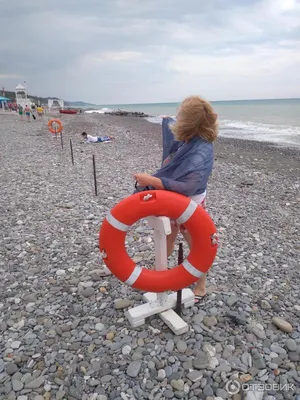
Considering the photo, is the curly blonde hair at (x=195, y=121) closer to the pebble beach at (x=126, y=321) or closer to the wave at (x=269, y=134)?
the pebble beach at (x=126, y=321)

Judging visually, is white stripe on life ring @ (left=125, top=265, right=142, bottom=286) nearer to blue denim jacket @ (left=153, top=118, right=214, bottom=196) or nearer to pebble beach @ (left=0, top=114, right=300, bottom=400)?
pebble beach @ (left=0, top=114, right=300, bottom=400)

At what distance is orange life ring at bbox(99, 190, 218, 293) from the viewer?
2.31 m

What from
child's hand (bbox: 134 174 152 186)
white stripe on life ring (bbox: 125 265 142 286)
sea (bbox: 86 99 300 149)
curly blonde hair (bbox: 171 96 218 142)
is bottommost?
sea (bbox: 86 99 300 149)

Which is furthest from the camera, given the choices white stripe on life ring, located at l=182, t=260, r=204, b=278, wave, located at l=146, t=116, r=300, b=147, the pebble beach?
wave, located at l=146, t=116, r=300, b=147

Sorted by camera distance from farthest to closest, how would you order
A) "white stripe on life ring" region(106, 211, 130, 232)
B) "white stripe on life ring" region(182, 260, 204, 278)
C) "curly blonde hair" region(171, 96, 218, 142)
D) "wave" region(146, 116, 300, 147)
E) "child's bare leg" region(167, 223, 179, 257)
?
"wave" region(146, 116, 300, 147)
"child's bare leg" region(167, 223, 179, 257)
"white stripe on life ring" region(182, 260, 204, 278)
"white stripe on life ring" region(106, 211, 130, 232)
"curly blonde hair" region(171, 96, 218, 142)

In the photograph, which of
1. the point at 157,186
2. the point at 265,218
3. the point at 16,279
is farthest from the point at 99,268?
the point at 265,218

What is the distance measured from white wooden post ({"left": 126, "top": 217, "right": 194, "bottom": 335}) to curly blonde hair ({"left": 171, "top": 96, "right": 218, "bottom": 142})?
0.64 meters

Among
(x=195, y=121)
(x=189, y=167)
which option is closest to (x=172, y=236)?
(x=189, y=167)

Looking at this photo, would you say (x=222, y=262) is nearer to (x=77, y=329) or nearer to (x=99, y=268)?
(x=99, y=268)

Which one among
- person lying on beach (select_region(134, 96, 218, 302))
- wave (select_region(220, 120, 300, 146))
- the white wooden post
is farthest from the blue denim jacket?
wave (select_region(220, 120, 300, 146))

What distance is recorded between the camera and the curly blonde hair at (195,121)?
226cm

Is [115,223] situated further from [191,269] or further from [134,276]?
[191,269]

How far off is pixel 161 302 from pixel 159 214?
86 centimetres

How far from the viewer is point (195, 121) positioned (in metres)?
2.28
